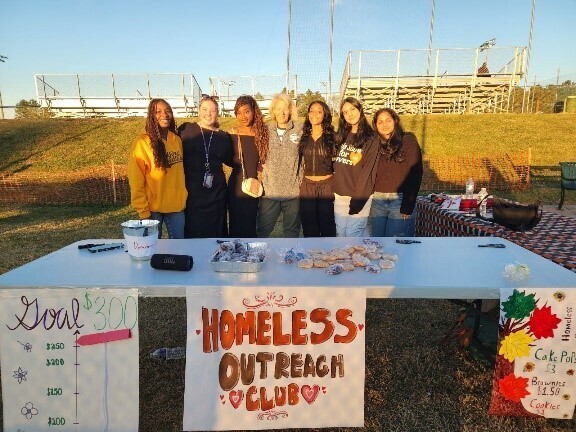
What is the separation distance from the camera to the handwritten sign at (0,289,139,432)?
1751 mm

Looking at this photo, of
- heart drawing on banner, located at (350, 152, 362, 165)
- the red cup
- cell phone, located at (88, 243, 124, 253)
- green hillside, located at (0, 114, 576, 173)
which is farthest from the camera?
green hillside, located at (0, 114, 576, 173)

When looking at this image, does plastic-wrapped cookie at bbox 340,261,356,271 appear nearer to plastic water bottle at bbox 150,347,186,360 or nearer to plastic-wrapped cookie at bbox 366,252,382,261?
plastic-wrapped cookie at bbox 366,252,382,261

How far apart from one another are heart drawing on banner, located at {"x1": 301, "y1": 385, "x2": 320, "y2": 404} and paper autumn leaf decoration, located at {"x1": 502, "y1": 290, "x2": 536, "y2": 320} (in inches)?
35.8

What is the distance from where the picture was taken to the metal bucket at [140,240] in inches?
80.1

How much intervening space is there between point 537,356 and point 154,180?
2.69 m

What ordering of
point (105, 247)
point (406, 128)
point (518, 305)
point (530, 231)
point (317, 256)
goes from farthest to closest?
point (406, 128) → point (530, 231) → point (105, 247) → point (317, 256) → point (518, 305)

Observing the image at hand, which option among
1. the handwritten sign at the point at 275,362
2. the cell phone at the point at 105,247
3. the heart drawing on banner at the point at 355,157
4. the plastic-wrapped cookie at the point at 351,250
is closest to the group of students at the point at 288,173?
the heart drawing on banner at the point at 355,157

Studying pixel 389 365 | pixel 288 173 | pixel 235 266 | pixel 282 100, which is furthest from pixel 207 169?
pixel 389 365

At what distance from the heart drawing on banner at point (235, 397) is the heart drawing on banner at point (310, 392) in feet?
0.94

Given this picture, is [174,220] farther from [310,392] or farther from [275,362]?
[310,392]

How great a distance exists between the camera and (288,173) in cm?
338

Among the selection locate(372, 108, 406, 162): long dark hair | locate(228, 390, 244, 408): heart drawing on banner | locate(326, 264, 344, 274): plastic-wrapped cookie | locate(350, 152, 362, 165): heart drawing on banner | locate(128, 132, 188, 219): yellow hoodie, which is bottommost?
locate(228, 390, 244, 408): heart drawing on banner

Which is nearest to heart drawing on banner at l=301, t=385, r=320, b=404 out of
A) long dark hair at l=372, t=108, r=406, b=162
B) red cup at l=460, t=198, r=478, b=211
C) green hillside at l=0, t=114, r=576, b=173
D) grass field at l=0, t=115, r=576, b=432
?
grass field at l=0, t=115, r=576, b=432

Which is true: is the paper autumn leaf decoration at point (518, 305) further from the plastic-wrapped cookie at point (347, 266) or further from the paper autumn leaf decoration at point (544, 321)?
the plastic-wrapped cookie at point (347, 266)
